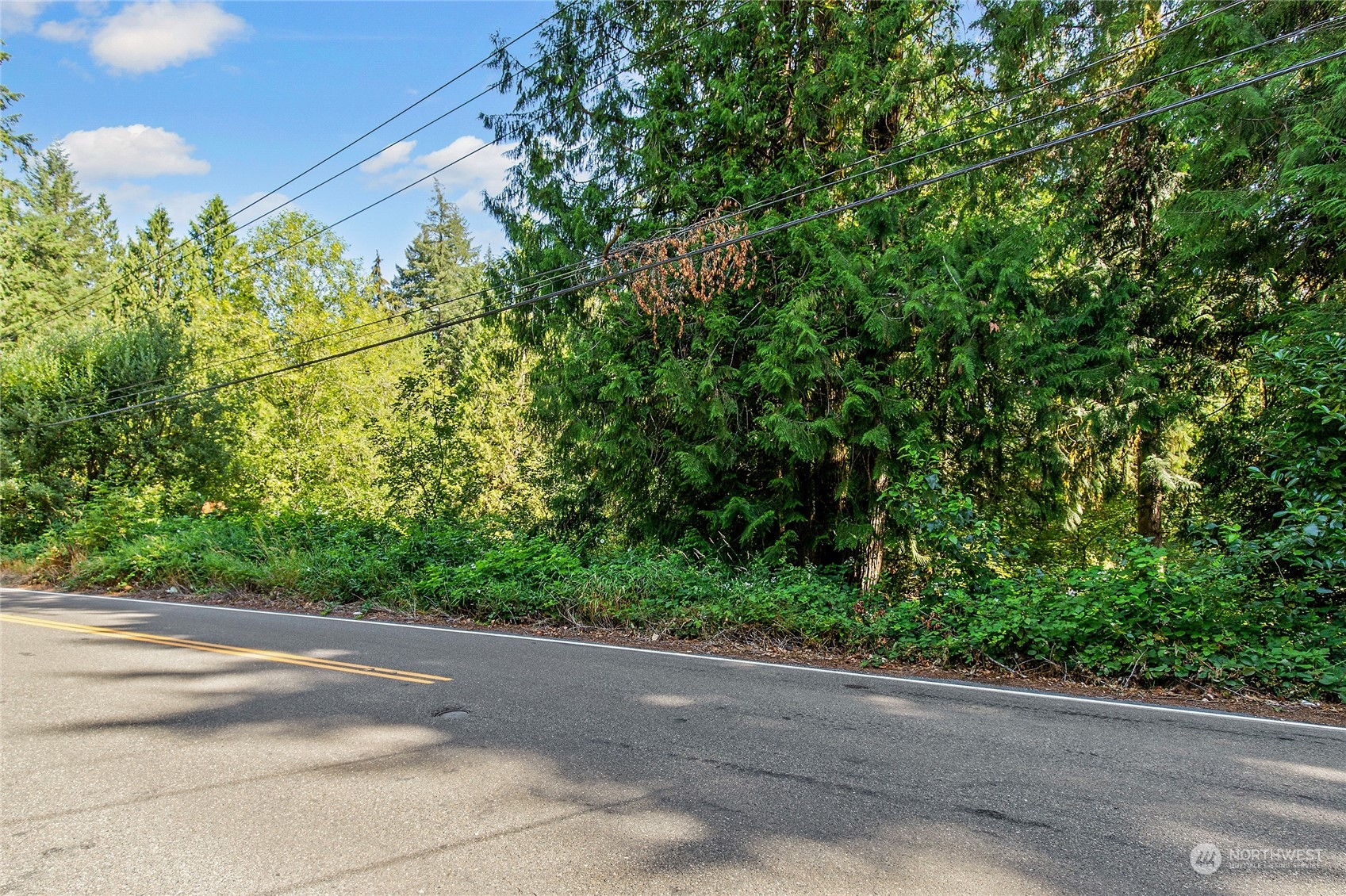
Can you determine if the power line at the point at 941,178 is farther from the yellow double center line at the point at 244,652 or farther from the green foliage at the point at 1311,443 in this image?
the yellow double center line at the point at 244,652

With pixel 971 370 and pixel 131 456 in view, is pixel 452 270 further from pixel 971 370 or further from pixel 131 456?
pixel 971 370

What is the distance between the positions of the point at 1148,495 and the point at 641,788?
10999 mm

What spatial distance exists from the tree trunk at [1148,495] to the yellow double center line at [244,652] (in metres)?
10.0

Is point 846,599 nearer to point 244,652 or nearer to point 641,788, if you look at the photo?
point 641,788

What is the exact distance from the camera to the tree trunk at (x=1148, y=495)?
1077 centimetres

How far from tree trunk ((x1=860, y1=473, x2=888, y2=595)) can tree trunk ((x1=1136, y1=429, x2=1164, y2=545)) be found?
145 inches

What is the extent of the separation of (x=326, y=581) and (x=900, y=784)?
37.4 feet

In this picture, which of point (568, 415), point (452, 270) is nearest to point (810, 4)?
point (568, 415)

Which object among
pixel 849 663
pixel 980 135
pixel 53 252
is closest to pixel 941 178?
pixel 980 135

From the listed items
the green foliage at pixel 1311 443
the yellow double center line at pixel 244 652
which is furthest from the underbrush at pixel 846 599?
the yellow double center line at pixel 244 652

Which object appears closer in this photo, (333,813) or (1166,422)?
(333,813)

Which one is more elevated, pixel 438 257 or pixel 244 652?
pixel 438 257

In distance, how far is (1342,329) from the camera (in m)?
7.05

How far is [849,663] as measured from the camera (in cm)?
723
